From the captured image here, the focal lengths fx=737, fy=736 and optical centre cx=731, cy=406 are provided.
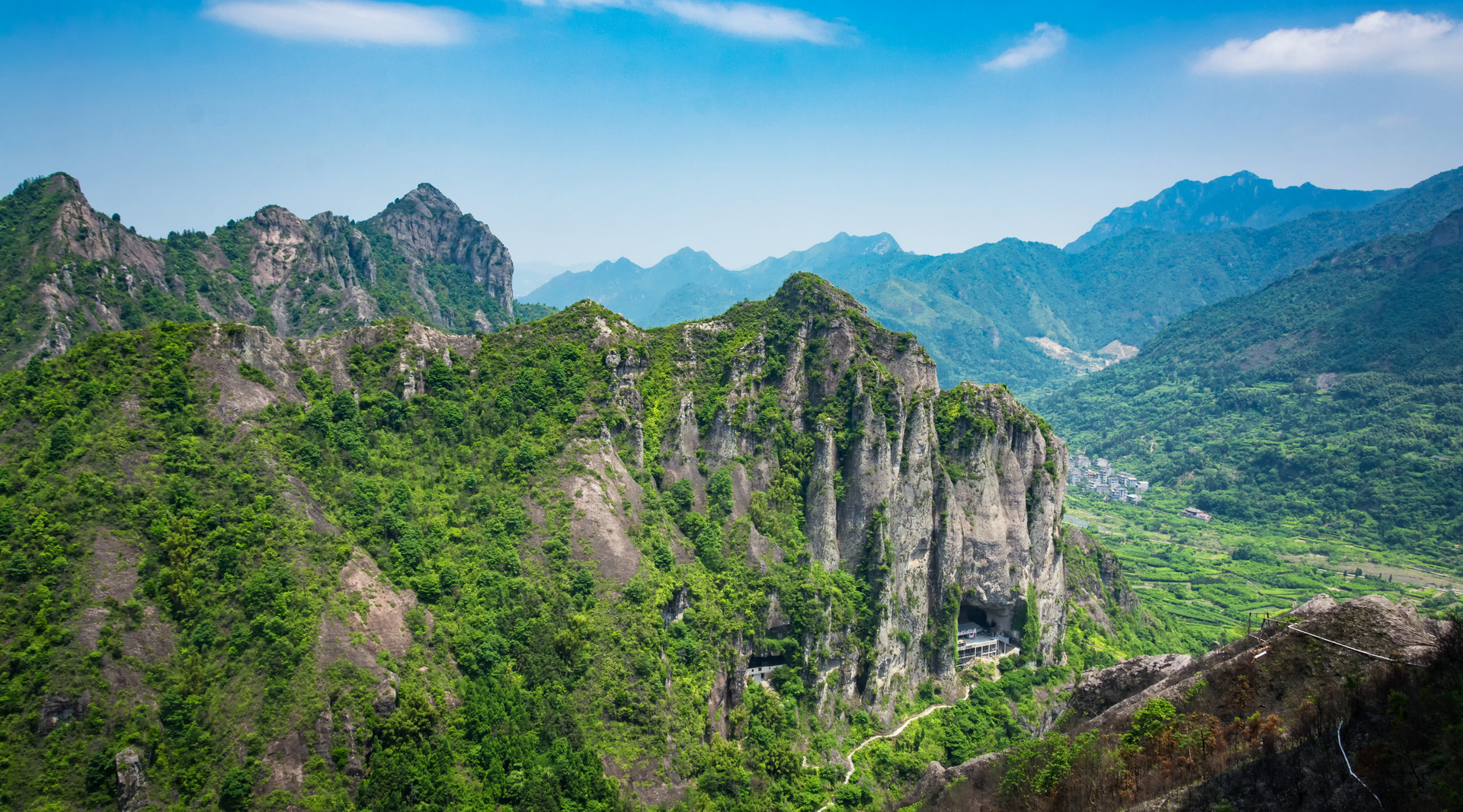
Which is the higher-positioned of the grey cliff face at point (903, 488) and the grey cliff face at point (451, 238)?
the grey cliff face at point (451, 238)

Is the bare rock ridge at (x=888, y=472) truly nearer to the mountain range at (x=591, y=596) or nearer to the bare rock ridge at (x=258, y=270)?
the mountain range at (x=591, y=596)

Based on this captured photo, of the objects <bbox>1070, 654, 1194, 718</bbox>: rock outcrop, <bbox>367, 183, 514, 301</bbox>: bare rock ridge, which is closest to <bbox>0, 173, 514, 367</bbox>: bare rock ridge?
<bbox>367, 183, 514, 301</bbox>: bare rock ridge

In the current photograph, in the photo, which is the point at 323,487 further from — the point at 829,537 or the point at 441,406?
the point at 829,537

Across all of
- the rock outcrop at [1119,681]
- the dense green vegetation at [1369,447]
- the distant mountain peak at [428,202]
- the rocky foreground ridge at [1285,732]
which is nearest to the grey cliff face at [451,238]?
the distant mountain peak at [428,202]

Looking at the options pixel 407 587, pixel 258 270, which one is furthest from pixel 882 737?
pixel 258 270

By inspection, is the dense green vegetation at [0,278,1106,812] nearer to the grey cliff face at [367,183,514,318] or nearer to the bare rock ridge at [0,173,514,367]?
the bare rock ridge at [0,173,514,367]

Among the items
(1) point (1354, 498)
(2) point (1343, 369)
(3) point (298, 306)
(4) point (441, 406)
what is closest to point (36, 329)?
(3) point (298, 306)
